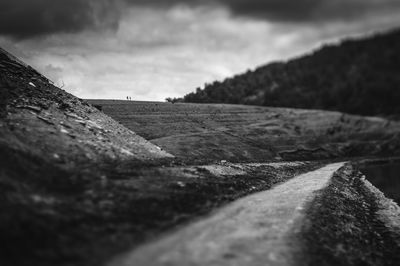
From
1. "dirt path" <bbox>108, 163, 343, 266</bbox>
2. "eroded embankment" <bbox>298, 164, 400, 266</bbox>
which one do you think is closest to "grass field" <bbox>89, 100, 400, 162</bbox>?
"eroded embankment" <bbox>298, 164, 400, 266</bbox>

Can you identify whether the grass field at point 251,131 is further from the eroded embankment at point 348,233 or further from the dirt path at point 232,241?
the dirt path at point 232,241

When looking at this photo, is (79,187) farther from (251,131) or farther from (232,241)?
(251,131)

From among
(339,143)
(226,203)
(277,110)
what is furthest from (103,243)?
(277,110)

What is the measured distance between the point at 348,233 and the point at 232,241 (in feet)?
28.7

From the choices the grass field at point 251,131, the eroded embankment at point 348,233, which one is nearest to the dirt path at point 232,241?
the eroded embankment at point 348,233

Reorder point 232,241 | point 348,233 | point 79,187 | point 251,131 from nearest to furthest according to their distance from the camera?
1. point 232,241
2. point 79,187
3. point 348,233
4. point 251,131

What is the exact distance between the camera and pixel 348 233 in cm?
1934

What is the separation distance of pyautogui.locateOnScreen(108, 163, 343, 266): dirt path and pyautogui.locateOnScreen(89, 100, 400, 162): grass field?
3318 cm

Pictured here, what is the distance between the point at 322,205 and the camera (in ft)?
74.6

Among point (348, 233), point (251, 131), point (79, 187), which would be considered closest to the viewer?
point (79, 187)

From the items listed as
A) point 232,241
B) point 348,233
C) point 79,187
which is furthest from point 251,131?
point 232,241

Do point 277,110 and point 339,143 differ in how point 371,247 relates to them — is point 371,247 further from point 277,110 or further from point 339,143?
point 277,110

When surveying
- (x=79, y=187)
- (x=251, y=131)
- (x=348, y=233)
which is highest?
(x=251, y=131)

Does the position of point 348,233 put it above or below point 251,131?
below
